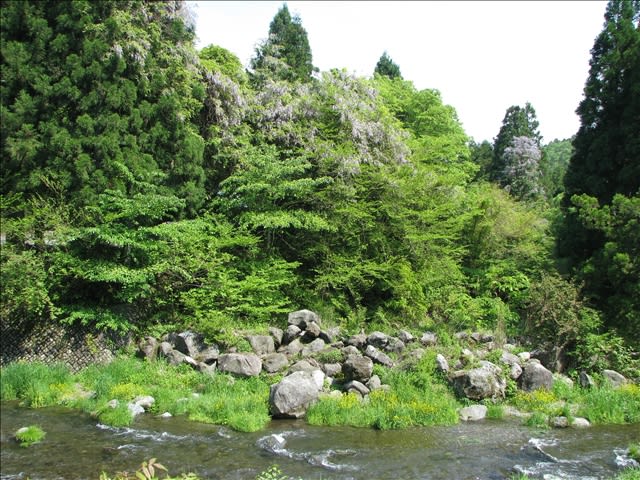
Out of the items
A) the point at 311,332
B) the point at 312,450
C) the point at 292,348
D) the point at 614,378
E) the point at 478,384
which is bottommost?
the point at 312,450

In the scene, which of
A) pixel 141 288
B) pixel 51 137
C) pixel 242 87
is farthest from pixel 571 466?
pixel 242 87

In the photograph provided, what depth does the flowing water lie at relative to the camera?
8414 mm

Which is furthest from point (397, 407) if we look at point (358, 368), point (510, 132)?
point (510, 132)

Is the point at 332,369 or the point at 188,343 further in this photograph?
the point at 188,343

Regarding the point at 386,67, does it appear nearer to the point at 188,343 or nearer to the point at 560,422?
the point at 188,343

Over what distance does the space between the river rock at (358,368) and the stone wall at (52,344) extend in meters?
6.70

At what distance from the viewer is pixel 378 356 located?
13.2 meters

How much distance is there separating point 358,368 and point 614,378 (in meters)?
6.64

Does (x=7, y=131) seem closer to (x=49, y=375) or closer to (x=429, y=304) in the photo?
(x=49, y=375)

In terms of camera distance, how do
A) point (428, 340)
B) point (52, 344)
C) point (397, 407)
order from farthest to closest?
1. point (428, 340)
2. point (52, 344)
3. point (397, 407)

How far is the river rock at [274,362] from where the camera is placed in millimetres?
13102

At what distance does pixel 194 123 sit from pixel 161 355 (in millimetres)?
9347

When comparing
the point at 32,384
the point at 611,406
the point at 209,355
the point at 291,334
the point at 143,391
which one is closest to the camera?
the point at 611,406

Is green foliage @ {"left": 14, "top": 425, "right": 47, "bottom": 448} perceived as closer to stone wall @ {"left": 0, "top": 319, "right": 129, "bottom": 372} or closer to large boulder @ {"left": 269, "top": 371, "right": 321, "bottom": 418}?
stone wall @ {"left": 0, "top": 319, "right": 129, "bottom": 372}
